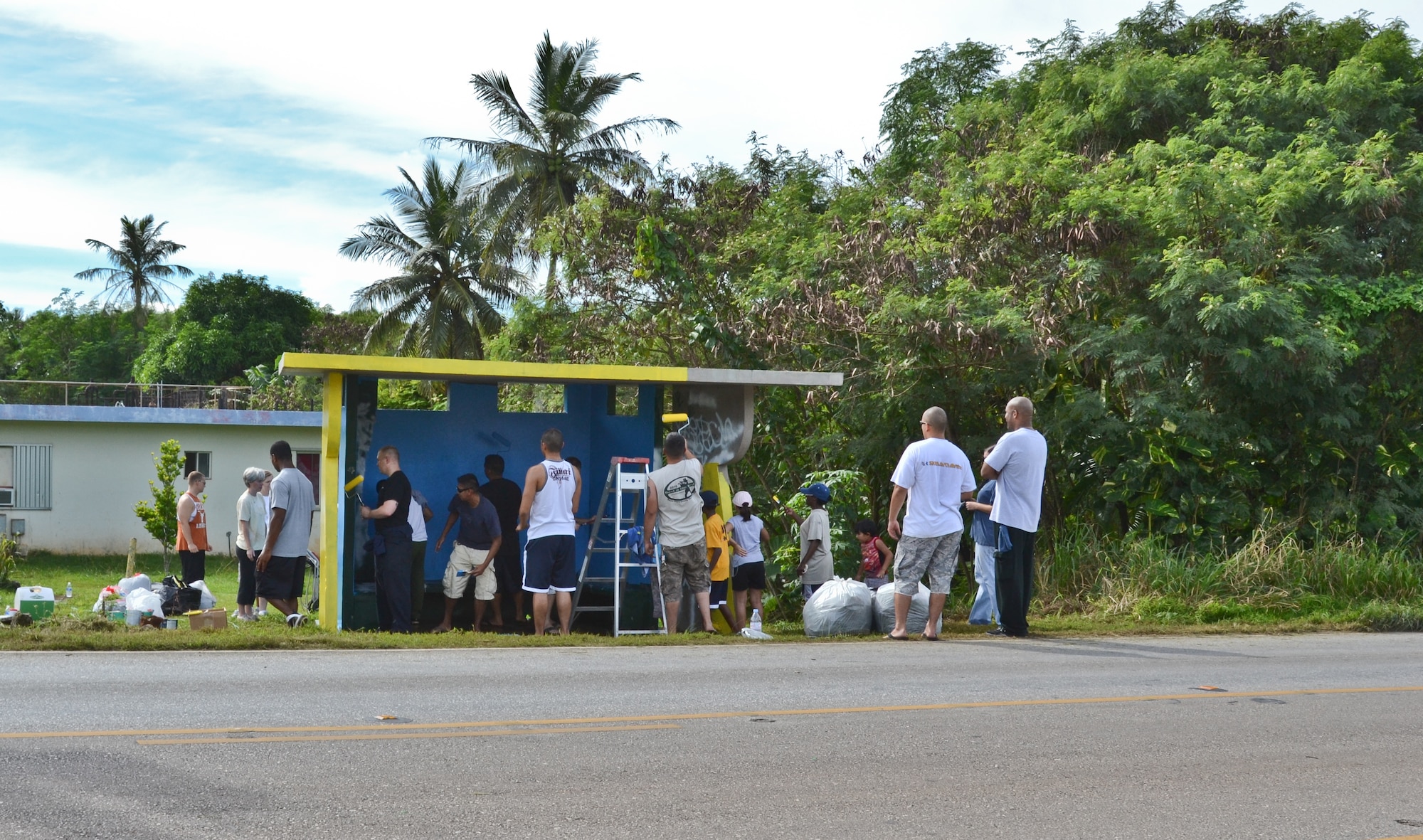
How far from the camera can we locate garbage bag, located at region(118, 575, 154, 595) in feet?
45.0

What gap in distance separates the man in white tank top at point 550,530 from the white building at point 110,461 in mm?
18468

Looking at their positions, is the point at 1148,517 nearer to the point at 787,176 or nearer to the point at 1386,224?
the point at 1386,224

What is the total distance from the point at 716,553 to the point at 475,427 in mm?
3758

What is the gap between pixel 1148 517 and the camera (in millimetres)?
16078

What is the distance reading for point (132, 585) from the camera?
13.8 m

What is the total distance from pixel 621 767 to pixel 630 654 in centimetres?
422

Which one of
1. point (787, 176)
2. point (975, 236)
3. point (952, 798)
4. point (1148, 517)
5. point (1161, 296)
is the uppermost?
point (787, 176)

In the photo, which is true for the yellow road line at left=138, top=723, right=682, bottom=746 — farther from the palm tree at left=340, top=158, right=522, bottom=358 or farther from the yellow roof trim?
the palm tree at left=340, top=158, right=522, bottom=358

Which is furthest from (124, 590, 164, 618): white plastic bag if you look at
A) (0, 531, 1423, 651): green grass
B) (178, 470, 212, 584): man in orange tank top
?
(178, 470, 212, 584): man in orange tank top

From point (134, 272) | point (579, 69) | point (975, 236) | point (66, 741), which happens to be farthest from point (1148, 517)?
point (134, 272)

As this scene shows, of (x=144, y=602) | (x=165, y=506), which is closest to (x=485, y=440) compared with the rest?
(x=144, y=602)

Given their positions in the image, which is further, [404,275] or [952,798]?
[404,275]

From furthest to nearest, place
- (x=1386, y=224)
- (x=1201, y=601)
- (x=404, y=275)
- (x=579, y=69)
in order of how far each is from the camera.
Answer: (x=404, y=275) → (x=579, y=69) → (x=1386, y=224) → (x=1201, y=601)

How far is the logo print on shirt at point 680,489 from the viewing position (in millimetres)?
11758
